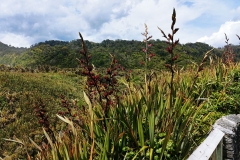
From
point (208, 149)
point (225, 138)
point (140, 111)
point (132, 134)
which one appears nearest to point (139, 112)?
point (140, 111)

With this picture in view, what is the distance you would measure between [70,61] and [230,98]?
60931mm

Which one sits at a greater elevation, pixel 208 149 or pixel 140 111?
pixel 140 111

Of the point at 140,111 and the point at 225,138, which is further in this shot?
the point at 225,138

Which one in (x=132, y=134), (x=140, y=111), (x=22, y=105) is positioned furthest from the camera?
(x=22, y=105)

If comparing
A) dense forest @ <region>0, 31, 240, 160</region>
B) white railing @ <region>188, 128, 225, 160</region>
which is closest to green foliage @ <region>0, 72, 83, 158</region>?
dense forest @ <region>0, 31, 240, 160</region>

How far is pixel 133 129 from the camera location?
298 centimetres

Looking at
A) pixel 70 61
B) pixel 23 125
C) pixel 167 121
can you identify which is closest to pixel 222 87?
pixel 167 121

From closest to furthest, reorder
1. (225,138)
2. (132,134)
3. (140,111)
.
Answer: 1. (132,134)
2. (140,111)
3. (225,138)

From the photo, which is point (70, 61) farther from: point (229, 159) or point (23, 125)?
point (229, 159)

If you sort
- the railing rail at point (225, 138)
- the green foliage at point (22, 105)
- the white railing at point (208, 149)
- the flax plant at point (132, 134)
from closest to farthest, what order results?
the white railing at point (208, 149)
the flax plant at point (132, 134)
the railing rail at point (225, 138)
the green foliage at point (22, 105)

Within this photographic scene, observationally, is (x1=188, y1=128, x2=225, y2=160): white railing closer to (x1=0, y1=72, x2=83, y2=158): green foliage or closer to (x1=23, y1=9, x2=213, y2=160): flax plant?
(x1=23, y1=9, x2=213, y2=160): flax plant

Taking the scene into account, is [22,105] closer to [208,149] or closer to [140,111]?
[140,111]

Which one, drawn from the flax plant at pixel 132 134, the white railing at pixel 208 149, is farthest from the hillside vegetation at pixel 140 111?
the white railing at pixel 208 149

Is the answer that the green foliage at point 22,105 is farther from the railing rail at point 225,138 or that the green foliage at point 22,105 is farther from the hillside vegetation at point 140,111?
the railing rail at point 225,138
